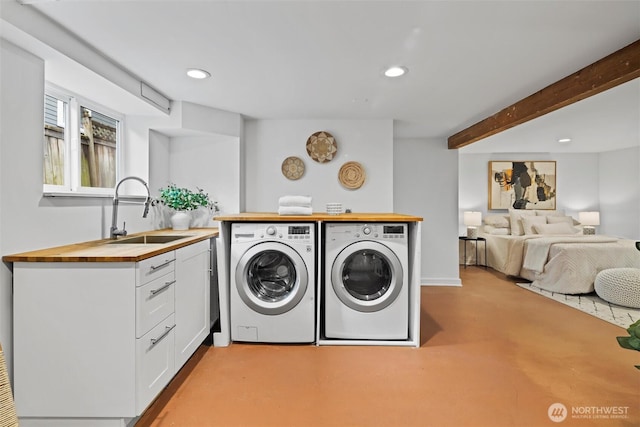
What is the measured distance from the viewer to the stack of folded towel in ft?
8.95

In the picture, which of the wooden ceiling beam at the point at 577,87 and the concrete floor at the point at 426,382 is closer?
the concrete floor at the point at 426,382

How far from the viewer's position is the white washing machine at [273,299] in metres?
2.58

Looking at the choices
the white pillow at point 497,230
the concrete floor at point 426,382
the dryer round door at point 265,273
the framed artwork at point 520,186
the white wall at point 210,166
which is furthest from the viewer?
the framed artwork at point 520,186

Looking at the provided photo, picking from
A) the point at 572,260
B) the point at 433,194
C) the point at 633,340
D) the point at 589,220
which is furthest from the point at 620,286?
the point at 589,220

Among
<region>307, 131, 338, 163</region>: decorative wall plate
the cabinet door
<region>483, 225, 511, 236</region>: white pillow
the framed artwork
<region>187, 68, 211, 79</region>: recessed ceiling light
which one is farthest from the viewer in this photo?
the framed artwork

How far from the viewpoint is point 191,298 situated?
2285 mm

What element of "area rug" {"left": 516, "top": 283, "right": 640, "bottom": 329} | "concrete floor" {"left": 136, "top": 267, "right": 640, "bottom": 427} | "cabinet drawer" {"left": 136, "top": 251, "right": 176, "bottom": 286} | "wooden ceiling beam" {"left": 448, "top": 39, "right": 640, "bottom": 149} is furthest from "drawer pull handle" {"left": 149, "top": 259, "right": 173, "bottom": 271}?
"area rug" {"left": 516, "top": 283, "right": 640, "bottom": 329}

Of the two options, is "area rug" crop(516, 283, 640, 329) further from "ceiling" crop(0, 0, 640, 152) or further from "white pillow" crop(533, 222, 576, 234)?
"ceiling" crop(0, 0, 640, 152)

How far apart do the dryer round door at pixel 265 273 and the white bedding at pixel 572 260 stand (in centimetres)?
350

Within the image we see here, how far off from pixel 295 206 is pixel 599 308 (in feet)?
11.5

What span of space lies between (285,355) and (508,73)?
8.85 ft

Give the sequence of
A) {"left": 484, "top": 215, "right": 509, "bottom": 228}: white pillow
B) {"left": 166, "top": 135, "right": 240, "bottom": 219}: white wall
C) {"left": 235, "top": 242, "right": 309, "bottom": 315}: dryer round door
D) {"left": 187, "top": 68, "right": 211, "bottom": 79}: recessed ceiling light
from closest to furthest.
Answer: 1. {"left": 187, "top": 68, "right": 211, "bottom": 79}: recessed ceiling light
2. {"left": 235, "top": 242, "right": 309, "bottom": 315}: dryer round door
3. {"left": 166, "top": 135, "right": 240, "bottom": 219}: white wall
4. {"left": 484, "top": 215, "right": 509, "bottom": 228}: white pillow

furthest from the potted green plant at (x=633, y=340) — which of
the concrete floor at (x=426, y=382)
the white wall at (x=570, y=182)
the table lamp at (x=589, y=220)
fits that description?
the table lamp at (x=589, y=220)

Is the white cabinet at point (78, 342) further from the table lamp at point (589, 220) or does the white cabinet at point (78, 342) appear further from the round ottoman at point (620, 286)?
the table lamp at point (589, 220)
